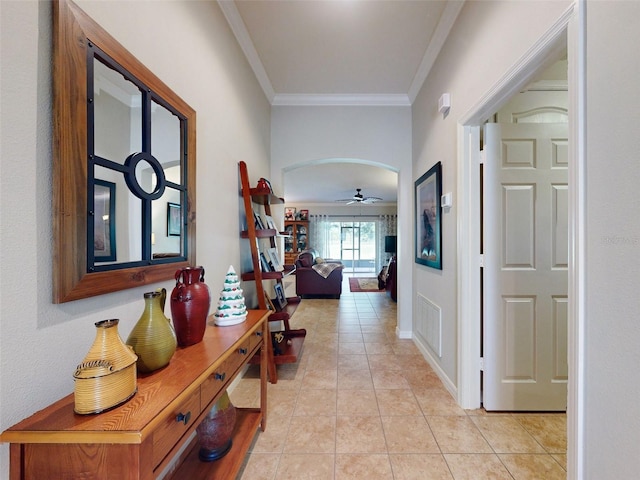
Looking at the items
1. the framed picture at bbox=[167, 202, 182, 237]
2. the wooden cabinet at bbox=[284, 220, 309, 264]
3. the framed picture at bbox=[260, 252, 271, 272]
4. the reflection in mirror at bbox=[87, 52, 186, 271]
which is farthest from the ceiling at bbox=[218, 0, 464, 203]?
the wooden cabinet at bbox=[284, 220, 309, 264]

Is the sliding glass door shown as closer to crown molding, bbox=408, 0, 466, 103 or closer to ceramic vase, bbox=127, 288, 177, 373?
crown molding, bbox=408, 0, 466, 103

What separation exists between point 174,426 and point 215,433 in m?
0.64

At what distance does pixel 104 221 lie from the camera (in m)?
0.94

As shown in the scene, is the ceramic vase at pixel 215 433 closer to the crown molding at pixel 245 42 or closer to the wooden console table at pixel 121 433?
the wooden console table at pixel 121 433

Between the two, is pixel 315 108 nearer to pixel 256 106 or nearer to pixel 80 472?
→ pixel 256 106

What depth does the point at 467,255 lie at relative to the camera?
6.18 feet

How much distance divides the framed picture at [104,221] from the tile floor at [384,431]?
1.31 meters

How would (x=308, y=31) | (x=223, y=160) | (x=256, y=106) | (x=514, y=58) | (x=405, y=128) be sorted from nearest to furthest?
(x=514, y=58) < (x=223, y=160) < (x=308, y=31) < (x=256, y=106) < (x=405, y=128)

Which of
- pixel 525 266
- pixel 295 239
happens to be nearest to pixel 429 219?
pixel 525 266

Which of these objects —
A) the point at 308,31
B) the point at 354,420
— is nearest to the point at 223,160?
the point at 308,31

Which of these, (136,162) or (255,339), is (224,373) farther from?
(136,162)

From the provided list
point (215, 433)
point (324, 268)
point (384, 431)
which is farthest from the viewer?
point (324, 268)

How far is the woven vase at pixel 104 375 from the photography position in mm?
666

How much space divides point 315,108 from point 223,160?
176 centimetres
